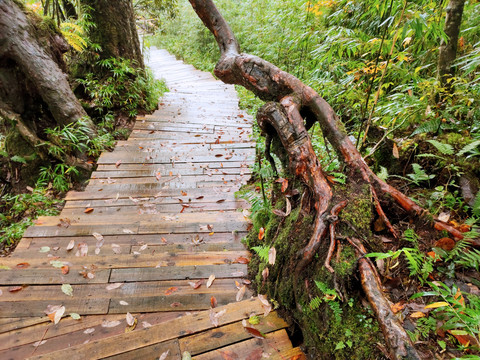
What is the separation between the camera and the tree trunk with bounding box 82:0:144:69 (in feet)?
19.3

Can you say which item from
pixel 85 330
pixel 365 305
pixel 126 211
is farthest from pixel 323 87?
pixel 85 330

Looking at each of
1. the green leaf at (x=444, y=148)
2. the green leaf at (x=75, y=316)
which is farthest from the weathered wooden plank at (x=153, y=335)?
the green leaf at (x=444, y=148)

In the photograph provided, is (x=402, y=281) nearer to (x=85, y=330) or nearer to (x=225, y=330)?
(x=225, y=330)

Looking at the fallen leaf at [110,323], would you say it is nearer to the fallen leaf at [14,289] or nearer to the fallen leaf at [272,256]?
the fallen leaf at [14,289]

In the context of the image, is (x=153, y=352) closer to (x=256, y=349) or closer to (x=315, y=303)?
(x=256, y=349)

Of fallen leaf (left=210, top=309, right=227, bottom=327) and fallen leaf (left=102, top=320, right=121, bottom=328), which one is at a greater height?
fallen leaf (left=210, top=309, right=227, bottom=327)

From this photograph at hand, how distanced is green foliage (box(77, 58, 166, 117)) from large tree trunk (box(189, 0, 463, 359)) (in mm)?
3944

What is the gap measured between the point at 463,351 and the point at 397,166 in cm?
165

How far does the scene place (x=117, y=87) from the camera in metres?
6.18

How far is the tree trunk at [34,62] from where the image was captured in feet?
13.9

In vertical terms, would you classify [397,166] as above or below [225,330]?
above

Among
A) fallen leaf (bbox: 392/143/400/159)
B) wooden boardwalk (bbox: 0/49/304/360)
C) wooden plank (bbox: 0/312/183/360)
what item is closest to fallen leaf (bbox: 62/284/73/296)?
wooden boardwalk (bbox: 0/49/304/360)

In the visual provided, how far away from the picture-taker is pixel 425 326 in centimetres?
134

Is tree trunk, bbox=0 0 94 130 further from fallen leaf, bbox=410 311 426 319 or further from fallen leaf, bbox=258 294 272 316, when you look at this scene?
fallen leaf, bbox=410 311 426 319
